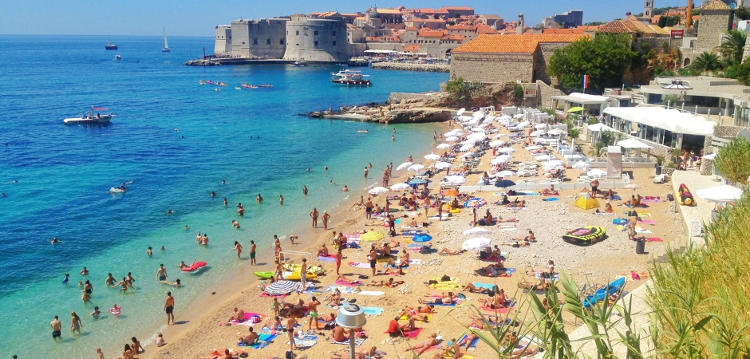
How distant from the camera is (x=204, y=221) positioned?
63.2 ft

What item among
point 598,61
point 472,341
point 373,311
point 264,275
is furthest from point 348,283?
point 598,61

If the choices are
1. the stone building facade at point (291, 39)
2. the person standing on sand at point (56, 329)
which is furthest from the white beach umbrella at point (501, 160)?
the stone building facade at point (291, 39)

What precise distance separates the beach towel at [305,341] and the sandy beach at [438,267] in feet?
0.40

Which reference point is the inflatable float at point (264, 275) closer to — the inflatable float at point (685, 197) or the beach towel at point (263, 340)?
the beach towel at point (263, 340)

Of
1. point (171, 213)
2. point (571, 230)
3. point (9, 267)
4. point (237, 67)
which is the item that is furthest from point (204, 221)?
point (237, 67)

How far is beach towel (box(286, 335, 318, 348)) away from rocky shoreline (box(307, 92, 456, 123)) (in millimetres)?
29185

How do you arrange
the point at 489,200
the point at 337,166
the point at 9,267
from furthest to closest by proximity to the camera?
1. the point at 337,166
2. the point at 489,200
3. the point at 9,267

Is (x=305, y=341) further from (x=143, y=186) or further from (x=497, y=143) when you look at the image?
(x=497, y=143)

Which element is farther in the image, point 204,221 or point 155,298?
point 204,221

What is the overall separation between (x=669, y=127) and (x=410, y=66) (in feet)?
233

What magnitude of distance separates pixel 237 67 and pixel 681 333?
96527mm

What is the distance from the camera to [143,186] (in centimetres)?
2438

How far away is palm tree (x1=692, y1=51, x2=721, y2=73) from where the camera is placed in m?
29.6

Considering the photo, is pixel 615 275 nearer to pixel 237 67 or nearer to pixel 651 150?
pixel 651 150
